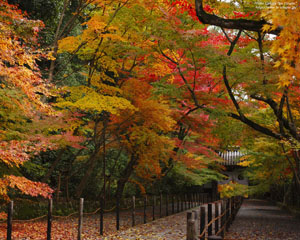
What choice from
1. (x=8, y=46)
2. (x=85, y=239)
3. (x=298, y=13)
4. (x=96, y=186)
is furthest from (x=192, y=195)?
(x=298, y=13)

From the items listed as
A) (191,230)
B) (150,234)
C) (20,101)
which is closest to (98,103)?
(20,101)

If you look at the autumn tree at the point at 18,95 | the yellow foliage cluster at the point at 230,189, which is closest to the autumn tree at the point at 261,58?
the autumn tree at the point at 18,95

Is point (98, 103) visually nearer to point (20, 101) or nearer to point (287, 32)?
point (20, 101)

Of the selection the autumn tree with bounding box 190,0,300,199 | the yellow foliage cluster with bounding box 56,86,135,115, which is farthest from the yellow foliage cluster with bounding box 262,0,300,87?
the yellow foliage cluster with bounding box 56,86,135,115

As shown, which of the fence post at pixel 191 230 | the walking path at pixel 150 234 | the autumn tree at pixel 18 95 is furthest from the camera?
the walking path at pixel 150 234

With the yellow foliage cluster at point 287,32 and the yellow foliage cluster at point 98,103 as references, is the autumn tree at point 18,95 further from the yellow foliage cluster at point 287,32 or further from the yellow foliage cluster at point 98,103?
the yellow foliage cluster at point 287,32

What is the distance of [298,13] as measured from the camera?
13.6ft

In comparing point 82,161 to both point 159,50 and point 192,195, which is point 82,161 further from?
point 192,195

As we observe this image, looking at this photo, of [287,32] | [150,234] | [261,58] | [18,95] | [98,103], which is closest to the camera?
[287,32]

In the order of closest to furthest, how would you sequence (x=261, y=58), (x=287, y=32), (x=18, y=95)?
(x=287, y=32)
(x=18, y=95)
(x=261, y=58)

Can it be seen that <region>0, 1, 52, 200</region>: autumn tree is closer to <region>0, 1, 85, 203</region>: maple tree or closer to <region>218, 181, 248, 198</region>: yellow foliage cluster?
<region>0, 1, 85, 203</region>: maple tree

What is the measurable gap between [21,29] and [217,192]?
3227 centimetres

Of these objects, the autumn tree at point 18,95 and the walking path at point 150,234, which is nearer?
the autumn tree at point 18,95

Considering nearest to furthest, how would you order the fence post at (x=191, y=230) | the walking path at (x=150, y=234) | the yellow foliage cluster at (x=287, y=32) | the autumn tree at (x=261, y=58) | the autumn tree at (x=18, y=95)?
the yellow foliage cluster at (x=287, y=32) < the autumn tree at (x=261, y=58) < the fence post at (x=191, y=230) < the autumn tree at (x=18, y=95) < the walking path at (x=150, y=234)
